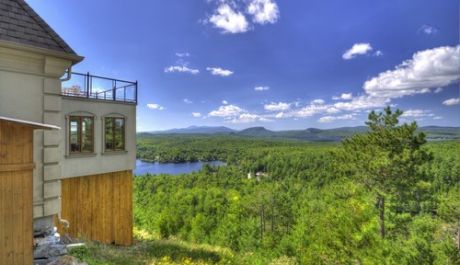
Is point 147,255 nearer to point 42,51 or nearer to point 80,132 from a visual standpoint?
point 80,132

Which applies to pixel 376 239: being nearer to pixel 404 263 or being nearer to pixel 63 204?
pixel 404 263

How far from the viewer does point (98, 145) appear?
12172 mm

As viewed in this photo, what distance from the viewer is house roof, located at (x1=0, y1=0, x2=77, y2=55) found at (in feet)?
22.6

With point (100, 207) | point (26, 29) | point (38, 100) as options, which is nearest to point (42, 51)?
point (26, 29)

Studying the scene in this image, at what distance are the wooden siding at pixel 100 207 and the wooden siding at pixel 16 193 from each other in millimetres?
5344

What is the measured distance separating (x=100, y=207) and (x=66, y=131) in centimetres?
330

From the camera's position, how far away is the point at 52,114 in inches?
294

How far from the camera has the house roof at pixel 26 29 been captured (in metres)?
6.89

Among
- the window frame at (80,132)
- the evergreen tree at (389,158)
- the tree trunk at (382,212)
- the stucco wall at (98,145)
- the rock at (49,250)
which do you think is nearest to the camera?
the rock at (49,250)

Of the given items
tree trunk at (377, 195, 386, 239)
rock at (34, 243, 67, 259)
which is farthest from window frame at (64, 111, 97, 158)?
tree trunk at (377, 195, 386, 239)

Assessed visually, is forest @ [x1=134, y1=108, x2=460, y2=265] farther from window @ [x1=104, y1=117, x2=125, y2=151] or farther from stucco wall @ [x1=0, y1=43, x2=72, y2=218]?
stucco wall @ [x1=0, y1=43, x2=72, y2=218]

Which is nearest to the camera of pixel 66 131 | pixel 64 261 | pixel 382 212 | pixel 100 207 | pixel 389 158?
pixel 64 261

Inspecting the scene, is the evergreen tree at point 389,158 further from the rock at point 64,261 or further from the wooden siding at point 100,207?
the rock at point 64,261

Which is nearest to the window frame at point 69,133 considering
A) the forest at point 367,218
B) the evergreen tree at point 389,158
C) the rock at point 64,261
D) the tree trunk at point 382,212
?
the rock at point 64,261
